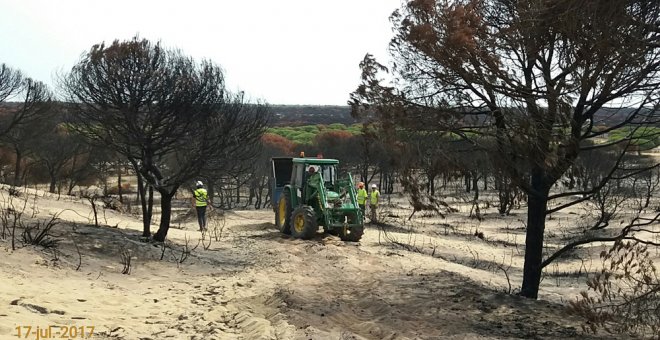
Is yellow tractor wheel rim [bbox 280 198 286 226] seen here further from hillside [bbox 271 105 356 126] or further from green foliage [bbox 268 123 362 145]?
hillside [bbox 271 105 356 126]

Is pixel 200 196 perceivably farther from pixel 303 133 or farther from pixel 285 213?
pixel 303 133

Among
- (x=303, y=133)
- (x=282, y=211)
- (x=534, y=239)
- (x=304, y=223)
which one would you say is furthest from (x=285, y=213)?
(x=303, y=133)

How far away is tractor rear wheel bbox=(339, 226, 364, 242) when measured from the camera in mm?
14648

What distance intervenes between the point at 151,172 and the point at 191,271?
3891 millimetres

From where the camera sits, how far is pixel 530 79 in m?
8.06

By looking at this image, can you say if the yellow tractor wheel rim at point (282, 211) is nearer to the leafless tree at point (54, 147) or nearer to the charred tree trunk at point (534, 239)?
the charred tree trunk at point (534, 239)

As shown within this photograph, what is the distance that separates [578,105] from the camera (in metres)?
7.72

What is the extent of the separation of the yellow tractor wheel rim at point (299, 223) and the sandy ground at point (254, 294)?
4.18 ft

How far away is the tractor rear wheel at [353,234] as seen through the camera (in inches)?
577

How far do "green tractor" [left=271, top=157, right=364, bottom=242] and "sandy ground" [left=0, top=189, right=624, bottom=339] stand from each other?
42.5 inches

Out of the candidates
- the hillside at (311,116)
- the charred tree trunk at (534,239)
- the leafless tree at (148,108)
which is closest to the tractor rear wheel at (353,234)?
the leafless tree at (148,108)

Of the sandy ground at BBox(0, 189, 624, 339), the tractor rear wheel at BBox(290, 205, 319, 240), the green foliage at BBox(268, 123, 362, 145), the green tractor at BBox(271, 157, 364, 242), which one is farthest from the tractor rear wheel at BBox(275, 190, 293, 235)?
the green foliage at BBox(268, 123, 362, 145)

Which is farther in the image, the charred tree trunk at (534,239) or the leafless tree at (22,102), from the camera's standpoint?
the leafless tree at (22,102)

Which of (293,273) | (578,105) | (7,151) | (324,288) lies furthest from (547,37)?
(7,151)
